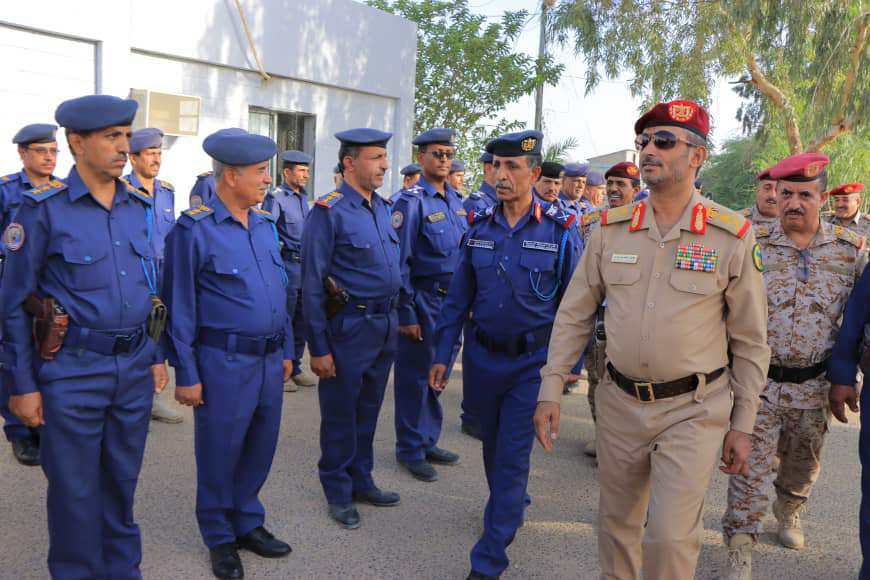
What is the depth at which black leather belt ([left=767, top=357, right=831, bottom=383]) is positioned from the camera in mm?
4129

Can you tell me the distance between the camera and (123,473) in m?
3.52

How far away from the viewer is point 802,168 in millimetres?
4109

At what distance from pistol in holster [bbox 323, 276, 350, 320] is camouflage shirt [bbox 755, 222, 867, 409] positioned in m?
2.31

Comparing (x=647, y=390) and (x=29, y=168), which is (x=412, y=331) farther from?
(x=29, y=168)

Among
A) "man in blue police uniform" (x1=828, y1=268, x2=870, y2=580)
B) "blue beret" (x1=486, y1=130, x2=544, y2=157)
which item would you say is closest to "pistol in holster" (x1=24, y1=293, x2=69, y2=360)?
"blue beret" (x1=486, y1=130, x2=544, y2=157)

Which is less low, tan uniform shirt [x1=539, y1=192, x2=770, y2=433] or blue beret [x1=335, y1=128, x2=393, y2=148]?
blue beret [x1=335, y1=128, x2=393, y2=148]

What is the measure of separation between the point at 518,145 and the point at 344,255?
3.97 ft

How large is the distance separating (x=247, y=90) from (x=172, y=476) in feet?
25.5

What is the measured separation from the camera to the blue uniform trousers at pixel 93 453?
3.28 meters

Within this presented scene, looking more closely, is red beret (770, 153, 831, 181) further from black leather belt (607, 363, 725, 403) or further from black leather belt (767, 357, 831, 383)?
black leather belt (607, 363, 725, 403)

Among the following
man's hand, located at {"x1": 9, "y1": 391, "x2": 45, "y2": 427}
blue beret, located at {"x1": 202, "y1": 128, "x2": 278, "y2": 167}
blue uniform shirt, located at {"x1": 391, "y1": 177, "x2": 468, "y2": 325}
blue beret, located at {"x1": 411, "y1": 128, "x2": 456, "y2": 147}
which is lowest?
man's hand, located at {"x1": 9, "y1": 391, "x2": 45, "y2": 427}

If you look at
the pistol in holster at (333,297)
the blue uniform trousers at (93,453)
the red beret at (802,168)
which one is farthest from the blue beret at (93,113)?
the red beret at (802,168)

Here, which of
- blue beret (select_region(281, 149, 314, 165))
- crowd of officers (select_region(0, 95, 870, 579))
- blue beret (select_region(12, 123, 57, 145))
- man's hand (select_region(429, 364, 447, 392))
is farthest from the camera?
blue beret (select_region(281, 149, 314, 165))

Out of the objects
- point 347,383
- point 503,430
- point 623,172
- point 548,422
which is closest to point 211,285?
point 347,383
